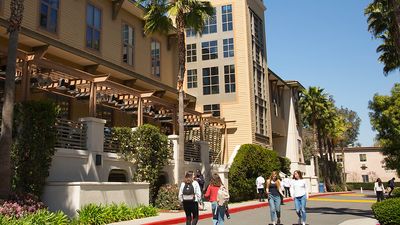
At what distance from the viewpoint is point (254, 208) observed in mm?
23297

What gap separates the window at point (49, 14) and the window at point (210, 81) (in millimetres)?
16966

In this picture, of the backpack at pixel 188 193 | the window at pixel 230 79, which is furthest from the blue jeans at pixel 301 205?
the window at pixel 230 79

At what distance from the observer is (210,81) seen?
34.9 m

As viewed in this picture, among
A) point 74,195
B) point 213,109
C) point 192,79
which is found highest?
point 192,79

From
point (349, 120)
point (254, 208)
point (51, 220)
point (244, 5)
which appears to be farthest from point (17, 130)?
point (349, 120)

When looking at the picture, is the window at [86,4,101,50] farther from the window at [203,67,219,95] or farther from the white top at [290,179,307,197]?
the window at [203,67,219,95]

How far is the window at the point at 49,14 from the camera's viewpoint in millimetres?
18859

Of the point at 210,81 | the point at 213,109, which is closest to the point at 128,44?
the point at 213,109

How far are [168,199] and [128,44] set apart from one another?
9.88 m

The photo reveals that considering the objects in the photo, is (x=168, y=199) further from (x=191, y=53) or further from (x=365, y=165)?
(x=365, y=165)

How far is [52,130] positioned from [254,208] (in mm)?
13099

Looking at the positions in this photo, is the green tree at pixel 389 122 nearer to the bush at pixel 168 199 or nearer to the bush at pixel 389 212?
the bush at pixel 168 199

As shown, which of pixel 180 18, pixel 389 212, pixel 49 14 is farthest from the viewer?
pixel 180 18

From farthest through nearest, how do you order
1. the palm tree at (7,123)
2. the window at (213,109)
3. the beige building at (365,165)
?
1. the beige building at (365,165)
2. the window at (213,109)
3. the palm tree at (7,123)
